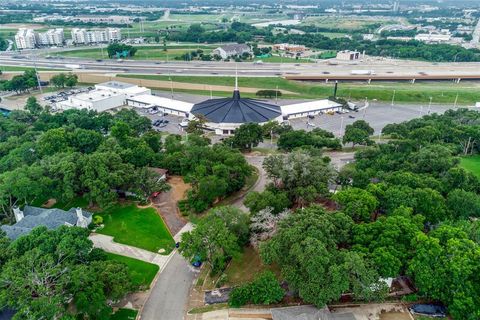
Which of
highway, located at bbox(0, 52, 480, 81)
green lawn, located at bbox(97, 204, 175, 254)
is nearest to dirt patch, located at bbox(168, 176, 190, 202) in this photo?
green lawn, located at bbox(97, 204, 175, 254)

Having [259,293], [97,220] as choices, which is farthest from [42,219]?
[259,293]

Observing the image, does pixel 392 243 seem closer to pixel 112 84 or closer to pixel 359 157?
pixel 359 157

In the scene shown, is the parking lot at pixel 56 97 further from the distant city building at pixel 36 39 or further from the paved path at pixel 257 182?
the distant city building at pixel 36 39

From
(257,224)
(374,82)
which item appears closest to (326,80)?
(374,82)

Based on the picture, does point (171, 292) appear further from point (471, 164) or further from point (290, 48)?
point (290, 48)

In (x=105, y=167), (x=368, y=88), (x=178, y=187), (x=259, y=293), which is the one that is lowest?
(x=178, y=187)

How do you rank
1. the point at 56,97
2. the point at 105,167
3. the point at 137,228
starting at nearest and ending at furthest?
the point at 137,228 < the point at 105,167 < the point at 56,97
